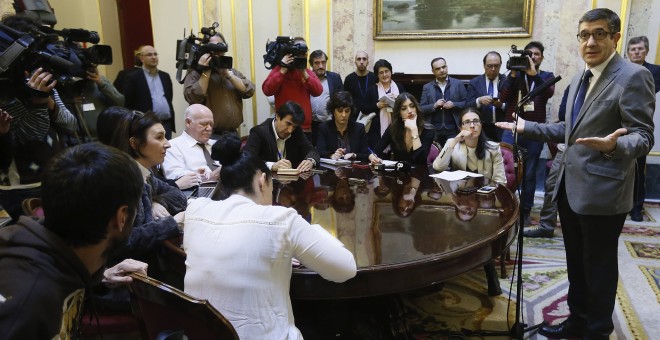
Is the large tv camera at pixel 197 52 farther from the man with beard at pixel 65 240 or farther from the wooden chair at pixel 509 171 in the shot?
the man with beard at pixel 65 240

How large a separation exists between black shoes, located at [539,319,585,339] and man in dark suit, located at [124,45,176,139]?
3.24m

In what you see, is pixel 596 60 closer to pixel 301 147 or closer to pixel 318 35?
pixel 301 147

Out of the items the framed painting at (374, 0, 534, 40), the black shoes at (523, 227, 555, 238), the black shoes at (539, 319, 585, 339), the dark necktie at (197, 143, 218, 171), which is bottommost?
the black shoes at (523, 227, 555, 238)

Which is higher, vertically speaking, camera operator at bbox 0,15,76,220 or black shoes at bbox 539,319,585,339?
camera operator at bbox 0,15,76,220

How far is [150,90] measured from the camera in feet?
14.3

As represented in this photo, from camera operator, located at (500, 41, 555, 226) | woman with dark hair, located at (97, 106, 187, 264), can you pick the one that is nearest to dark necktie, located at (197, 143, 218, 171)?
woman with dark hair, located at (97, 106, 187, 264)

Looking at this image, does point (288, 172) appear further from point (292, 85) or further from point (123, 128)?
point (292, 85)

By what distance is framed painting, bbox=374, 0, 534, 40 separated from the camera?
5031 millimetres

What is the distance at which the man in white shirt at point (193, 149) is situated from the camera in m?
2.83

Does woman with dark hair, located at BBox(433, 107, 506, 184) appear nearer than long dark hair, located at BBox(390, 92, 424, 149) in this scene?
Yes

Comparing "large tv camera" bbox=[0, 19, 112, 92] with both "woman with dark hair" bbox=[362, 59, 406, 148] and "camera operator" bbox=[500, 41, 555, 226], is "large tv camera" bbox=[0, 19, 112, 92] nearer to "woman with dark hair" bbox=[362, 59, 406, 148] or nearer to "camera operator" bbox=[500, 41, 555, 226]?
"woman with dark hair" bbox=[362, 59, 406, 148]

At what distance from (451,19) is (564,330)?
372cm

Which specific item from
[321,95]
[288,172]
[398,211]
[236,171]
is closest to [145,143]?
[236,171]

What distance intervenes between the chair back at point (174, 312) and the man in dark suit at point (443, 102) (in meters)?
3.67
